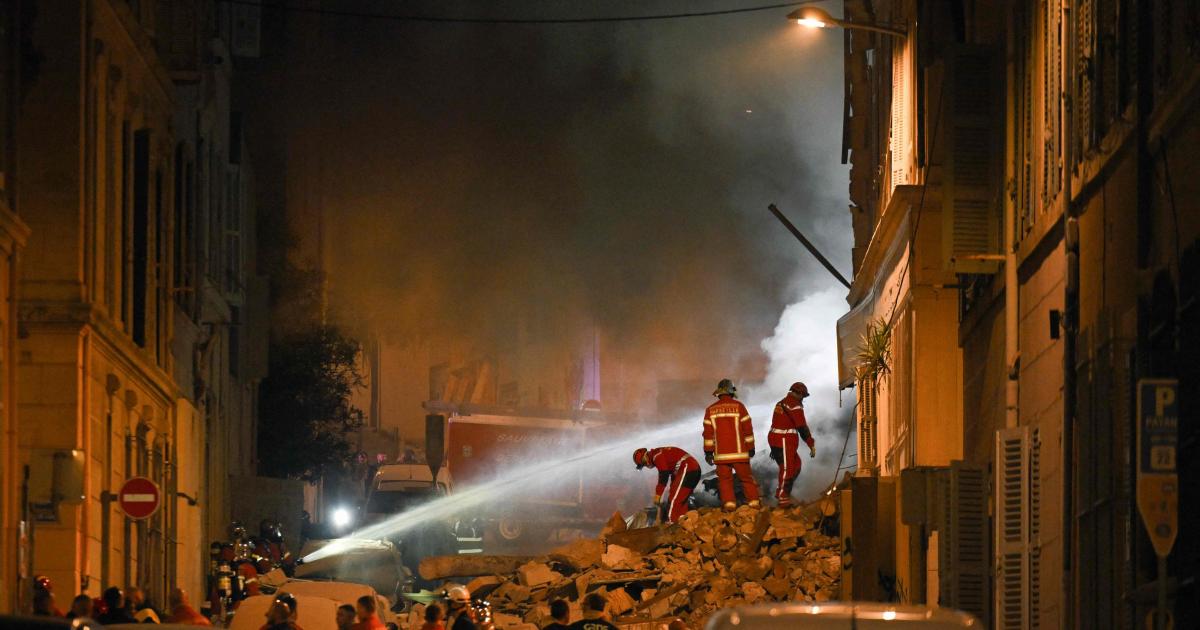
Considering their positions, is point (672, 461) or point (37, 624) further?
point (672, 461)

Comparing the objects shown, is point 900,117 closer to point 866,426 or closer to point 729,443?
point 729,443

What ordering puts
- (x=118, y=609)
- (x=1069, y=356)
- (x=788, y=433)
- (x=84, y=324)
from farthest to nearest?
(x=788, y=433) < (x=84, y=324) < (x=118, y=609) < (x=1069, y=356)

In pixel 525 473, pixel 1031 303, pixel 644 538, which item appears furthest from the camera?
pixel 525 473

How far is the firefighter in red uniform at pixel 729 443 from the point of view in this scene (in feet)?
87.7

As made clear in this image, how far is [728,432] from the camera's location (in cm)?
2681

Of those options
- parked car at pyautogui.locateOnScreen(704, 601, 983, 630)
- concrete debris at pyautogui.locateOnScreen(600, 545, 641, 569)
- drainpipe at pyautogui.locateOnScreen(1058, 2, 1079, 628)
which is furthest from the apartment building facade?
parked car at pyautogui.locateOnScreen(704, 601, 983, 630)

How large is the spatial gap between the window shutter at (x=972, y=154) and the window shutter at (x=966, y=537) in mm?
1969

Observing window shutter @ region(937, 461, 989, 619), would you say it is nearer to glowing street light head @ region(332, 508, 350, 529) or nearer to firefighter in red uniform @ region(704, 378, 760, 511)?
firefighter in red uniform @ region(704, 378, 760, 511)

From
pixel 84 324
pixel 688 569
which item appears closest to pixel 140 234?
pixel 84 324

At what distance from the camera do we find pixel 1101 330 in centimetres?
1317

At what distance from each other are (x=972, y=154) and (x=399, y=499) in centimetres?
1949

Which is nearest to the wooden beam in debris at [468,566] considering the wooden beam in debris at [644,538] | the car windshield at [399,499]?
the wooden beam in debris at [644,538]

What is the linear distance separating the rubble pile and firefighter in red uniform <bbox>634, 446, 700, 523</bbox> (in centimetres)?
81

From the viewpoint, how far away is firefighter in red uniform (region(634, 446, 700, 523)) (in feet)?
90.9
